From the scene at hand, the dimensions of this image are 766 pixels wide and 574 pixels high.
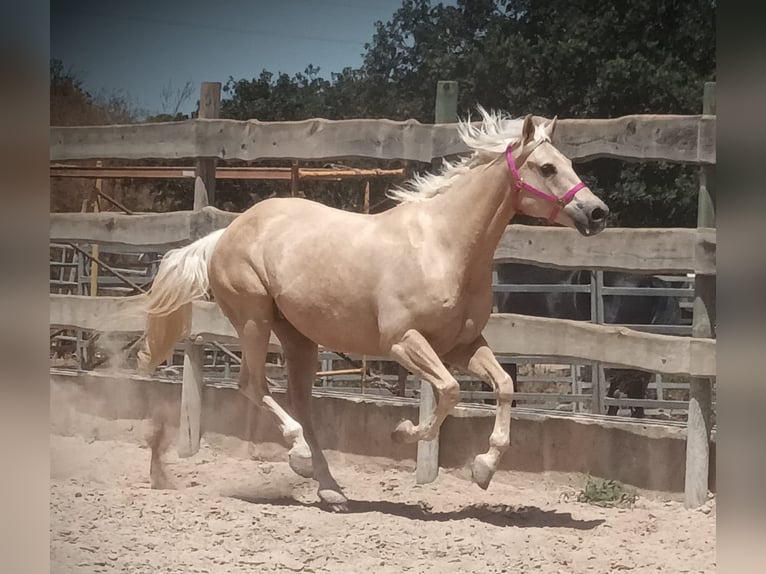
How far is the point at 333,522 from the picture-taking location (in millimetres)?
2969

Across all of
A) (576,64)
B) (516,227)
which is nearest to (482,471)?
(516,227)

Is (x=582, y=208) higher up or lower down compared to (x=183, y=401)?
higher up

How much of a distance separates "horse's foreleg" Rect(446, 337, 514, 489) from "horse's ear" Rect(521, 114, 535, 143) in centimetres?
58

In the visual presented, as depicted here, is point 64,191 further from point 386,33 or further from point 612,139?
point 612,139

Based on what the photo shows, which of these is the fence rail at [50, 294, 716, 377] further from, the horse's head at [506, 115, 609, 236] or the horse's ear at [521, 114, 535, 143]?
the horse's ear at [521, 114, 535, 143]

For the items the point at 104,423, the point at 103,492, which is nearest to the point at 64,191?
the point at 104,423

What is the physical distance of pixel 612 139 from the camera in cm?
280

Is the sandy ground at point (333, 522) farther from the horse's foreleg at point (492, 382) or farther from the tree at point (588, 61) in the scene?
the tree at point (588, 61)

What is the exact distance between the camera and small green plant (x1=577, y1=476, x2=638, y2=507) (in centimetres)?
284

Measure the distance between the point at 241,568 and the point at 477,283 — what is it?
1129mm

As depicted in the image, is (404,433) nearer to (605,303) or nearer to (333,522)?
(333,522)

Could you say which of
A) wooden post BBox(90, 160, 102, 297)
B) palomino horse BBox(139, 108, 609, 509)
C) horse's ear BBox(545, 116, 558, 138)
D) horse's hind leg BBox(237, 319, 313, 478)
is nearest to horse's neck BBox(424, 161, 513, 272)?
palomino horse BBox(139, 108, 609, 509)
